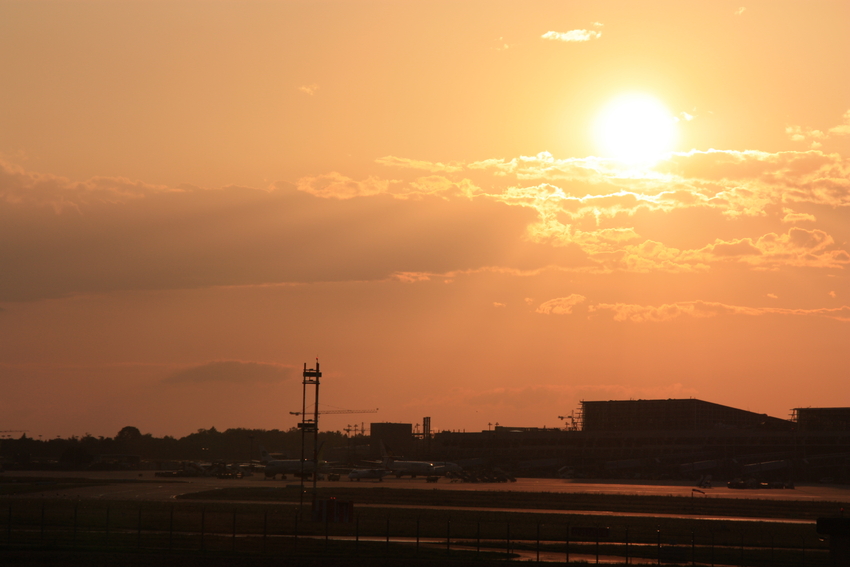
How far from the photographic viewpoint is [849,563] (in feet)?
83.0

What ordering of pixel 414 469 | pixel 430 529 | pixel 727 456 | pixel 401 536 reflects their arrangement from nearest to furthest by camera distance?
pixel 401 536 → pixel 430 529 → pixel 414 469 → pixel 727 456

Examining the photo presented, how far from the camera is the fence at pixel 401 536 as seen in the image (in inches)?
1884

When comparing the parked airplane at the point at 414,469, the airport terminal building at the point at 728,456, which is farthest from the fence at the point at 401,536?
the airport terminal building at the point at 728,456

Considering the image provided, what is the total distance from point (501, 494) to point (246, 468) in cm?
8291

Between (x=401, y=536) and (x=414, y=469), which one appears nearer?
(x=401, y=536)

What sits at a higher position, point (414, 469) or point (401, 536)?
point (401, 536)

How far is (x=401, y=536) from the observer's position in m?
57.8

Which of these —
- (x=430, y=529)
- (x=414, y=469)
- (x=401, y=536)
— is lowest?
(x=414, y=469)

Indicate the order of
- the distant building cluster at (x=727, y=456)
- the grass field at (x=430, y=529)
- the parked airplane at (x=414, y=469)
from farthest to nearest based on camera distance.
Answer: the distant building cluster at (x=727, y=456), the parked airplane at (x=414, y=469), the grass field at (x=430, y=529)

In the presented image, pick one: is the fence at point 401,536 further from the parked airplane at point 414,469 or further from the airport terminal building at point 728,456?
the airport terminal building at point 728,456

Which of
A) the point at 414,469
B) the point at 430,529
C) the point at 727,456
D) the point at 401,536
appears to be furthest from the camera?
the point at 727,456

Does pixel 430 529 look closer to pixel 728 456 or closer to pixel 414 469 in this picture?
pixel 414 469

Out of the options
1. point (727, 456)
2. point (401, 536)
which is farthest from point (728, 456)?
point (401, 536)

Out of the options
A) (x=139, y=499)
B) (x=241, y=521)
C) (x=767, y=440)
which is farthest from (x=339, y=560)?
(x=767, y=440)
